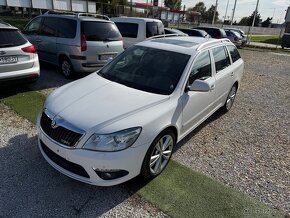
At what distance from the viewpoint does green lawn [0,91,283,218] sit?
2875 mm

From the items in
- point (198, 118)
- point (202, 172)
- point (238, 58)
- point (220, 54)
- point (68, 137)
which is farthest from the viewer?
point (238, 58)

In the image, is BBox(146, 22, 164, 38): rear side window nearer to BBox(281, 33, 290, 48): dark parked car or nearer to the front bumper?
the front bumper

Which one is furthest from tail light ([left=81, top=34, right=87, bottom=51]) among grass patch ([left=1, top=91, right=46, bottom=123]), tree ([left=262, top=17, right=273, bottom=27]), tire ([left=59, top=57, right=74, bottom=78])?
tree ([left=262, top=17, right=273, bottom=27])

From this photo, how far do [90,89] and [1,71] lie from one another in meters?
2.85

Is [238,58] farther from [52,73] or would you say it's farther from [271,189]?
[52,73]

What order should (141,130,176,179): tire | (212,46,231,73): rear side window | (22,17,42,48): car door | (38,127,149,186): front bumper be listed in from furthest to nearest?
(22,17,42,48): car door
(212,46,231,73): rear side window
(141,130,176,179): tire
(38,127,149,186): front bumper

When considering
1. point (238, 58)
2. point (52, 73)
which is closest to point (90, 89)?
point (238, 58)

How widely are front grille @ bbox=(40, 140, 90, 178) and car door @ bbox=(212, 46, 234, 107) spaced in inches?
109

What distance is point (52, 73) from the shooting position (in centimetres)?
799

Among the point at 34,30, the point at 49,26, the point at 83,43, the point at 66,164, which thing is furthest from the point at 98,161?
the point at 34,30

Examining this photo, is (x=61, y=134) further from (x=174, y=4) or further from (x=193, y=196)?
(x=174, y=4)

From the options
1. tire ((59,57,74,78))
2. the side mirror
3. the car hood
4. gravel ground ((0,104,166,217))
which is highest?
the side mirror

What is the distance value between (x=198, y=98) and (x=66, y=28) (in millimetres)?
4934

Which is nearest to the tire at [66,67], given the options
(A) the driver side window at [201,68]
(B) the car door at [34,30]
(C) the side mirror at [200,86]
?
(B) the car door at [34,30]
